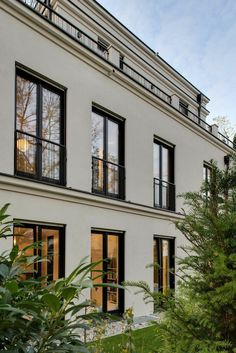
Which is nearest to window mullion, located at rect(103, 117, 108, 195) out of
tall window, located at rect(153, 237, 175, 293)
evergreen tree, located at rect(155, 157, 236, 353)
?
tall window, located at rect(153, 237, 175, 293)

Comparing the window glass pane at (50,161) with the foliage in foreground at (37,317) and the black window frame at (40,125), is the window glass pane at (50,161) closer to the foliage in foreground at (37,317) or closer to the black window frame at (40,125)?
the black window frame at (40,125)

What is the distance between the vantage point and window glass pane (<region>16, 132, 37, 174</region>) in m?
8.20

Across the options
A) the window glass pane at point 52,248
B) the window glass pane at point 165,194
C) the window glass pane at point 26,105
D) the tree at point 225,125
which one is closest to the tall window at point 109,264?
the window glass pane at point 52,248

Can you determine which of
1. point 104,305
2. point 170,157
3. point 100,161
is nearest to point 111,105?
point 100,161

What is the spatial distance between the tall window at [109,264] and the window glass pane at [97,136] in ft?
7.34

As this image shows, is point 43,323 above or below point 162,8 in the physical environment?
below

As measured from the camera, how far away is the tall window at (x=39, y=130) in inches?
328

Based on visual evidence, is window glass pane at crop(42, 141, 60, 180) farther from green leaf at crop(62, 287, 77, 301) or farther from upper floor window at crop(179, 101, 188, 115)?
upper floor window at crop(179, 101, 188, 115)

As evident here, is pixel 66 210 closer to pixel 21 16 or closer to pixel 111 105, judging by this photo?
pixel 111 105

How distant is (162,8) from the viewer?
15.9 metres

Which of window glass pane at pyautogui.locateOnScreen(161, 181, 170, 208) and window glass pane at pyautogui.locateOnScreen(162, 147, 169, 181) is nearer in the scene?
window glass pane at pyautogui.locateOnScreen(161, 181, 170, 208)

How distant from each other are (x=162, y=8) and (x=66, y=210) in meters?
11.0

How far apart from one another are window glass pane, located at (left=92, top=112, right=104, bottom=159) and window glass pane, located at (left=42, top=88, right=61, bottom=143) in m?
1.45

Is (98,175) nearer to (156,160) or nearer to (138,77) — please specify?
(156,160)
